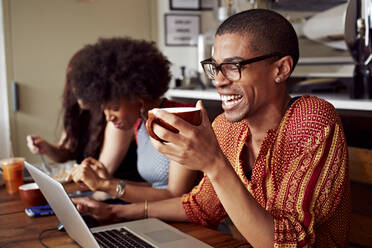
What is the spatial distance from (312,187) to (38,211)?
34.2 inches

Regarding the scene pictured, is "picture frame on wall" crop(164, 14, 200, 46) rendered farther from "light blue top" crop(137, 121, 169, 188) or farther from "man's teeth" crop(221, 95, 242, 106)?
"man's teeth" crop(221, 95, 242, 106)

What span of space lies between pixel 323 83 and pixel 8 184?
169 cm

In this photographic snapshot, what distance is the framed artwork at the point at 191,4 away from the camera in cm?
414

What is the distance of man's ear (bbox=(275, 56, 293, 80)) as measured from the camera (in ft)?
4.19

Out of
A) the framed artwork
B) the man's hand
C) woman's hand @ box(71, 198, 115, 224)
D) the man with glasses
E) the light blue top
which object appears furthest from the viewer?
the framed artwork

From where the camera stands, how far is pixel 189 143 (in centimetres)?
95

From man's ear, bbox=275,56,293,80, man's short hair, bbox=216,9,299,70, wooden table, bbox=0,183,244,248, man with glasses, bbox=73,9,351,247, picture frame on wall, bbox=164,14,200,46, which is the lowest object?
wooden table, bbox=0,183,244,248

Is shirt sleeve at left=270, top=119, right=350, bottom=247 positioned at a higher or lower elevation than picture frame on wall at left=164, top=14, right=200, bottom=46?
lower

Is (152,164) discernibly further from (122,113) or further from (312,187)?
(312,187)

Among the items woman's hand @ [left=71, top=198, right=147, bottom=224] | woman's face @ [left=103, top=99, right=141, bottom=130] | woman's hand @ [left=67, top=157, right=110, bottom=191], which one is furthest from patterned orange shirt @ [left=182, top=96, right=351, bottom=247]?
woman's face @ [left=103, top=99, right=141, bottom=130]

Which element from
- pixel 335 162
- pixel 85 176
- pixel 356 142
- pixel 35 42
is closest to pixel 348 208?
pixel 335 162

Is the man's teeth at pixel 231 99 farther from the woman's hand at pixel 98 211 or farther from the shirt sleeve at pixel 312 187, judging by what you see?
the woman's hand at pixel 98 211

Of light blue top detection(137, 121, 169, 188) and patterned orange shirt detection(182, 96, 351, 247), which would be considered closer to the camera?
patterned orange shirt detection(182, 96, 351, 247)

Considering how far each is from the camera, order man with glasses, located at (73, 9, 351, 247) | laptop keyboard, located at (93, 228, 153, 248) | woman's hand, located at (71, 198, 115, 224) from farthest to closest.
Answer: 1. woman's hand, located at (71, 198, 115, 224)
2. laptop keyboard, located at (93, 228, 153, 248)
3. man with glasses, located at (73, 9, 351, 247)
